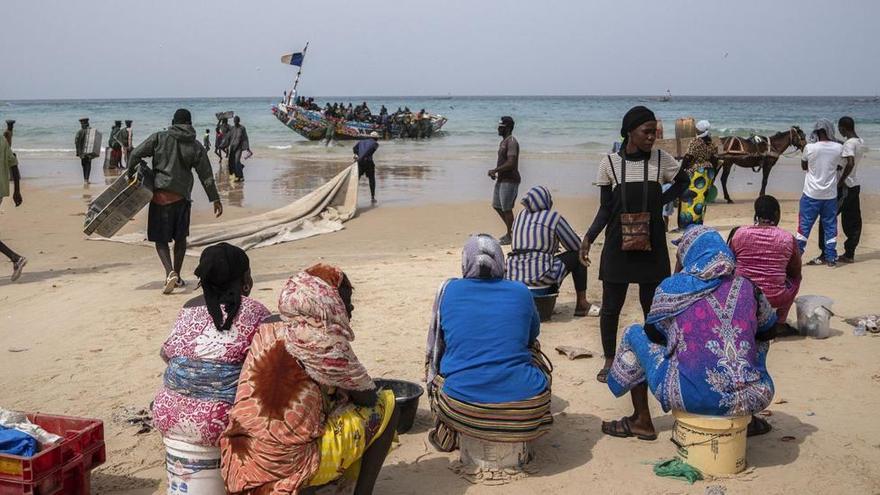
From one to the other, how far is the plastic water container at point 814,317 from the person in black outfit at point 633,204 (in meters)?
1.69

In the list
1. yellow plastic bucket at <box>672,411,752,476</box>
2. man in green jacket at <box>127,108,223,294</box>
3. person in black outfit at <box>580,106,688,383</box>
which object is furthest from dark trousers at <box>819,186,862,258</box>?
man in green jacket at <box>127,108,223,294</box>

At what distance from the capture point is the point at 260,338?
3.26 meters

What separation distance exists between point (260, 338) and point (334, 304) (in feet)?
1.04

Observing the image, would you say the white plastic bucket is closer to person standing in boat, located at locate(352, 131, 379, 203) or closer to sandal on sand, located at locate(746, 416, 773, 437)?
sandal on sand, located at locate(746, 416, 773, 437)

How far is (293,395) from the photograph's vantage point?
10.6 ft

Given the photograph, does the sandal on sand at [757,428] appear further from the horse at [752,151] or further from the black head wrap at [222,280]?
the horse at [752,151]

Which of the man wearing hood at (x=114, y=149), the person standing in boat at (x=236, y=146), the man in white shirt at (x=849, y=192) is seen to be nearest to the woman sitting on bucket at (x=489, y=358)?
the man in white shirt at (x=849, y=192)

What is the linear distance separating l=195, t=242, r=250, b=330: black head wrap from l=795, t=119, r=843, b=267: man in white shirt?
6.64 metres

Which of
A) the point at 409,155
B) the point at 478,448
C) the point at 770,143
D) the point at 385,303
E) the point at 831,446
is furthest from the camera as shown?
the point at 409,155

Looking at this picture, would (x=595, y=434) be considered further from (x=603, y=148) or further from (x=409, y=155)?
(x=603, y=148)

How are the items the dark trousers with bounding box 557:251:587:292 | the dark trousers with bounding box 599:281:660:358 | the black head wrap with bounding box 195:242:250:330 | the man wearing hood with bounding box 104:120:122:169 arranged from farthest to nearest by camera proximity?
the man wearing hood with bounding box 104:120:122:169 → the dark trousers with bounding box 557:251:587:292 → the dark trousers with bounding box 599:281:660:358 → the black head wrap with bounding box 195:242:250:330

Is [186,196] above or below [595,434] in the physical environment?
above

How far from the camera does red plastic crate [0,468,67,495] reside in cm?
325

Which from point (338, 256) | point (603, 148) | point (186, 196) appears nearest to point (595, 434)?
point (186, 196)
